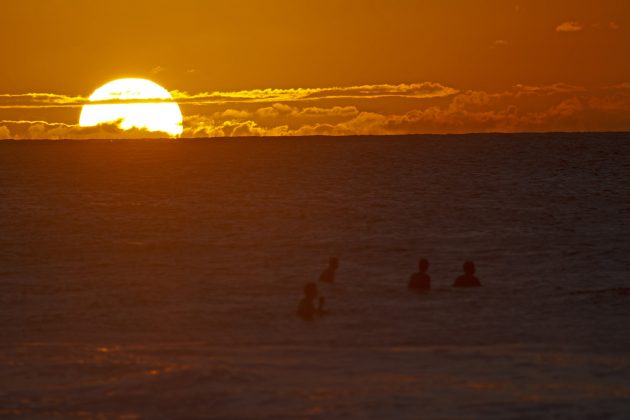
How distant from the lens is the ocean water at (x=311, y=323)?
18.0m

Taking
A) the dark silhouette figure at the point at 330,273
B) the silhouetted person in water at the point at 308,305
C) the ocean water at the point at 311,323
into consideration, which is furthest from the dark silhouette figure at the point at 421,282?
the silhouetted person in water at the point at 308,305

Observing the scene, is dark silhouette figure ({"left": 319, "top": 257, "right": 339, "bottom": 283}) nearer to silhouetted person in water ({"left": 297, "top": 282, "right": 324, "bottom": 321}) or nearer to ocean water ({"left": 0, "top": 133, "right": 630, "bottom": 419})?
ocean water ({"left": 0, "top": 133, "right": 630, "bottom": 419})

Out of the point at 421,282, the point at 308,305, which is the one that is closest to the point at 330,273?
the point at 421,282

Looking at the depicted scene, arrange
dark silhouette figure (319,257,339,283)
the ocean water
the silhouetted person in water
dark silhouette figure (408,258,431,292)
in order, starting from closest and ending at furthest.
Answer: the ocean water
the silhouetted person in water
dark silhouette figure (408,258,431,292)
dark silhouette figure (319,257,339,283)

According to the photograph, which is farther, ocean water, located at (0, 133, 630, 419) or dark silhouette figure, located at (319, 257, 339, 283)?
dark silhouette figure, located at (319, 257, 339, 283)

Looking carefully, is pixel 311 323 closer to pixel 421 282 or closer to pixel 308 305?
pixel 308 305

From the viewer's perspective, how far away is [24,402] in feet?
58.2

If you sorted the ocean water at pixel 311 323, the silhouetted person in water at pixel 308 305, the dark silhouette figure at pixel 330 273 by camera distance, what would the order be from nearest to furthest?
the ocean water at pixel 311 323
the silhouetted person in water at pixel 308 305
the dark silhouette figure at pixel 330 273

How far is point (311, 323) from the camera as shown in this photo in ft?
84.7

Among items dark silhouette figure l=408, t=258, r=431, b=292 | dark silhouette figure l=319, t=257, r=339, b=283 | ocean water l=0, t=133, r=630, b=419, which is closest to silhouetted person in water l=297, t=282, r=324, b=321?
ocean water l=0, t=133, r=630, b=419

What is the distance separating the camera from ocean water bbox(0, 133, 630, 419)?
1797 centimetres

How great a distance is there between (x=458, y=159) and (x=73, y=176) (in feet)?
212

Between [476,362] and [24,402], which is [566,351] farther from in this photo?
[24,402]

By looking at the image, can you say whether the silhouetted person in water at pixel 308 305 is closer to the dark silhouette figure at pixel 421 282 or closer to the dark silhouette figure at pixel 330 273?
the dark silhouette figure at pixel 421 282
